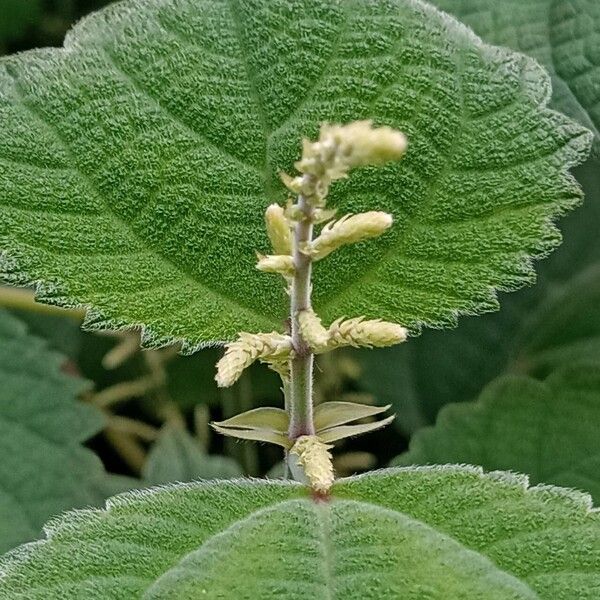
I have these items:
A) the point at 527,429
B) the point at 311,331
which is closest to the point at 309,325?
the point at 311,331

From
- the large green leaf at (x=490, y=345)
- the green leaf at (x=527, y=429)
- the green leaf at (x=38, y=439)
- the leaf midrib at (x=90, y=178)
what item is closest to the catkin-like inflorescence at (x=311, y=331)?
the leaf midrib at (x=90, y=178)

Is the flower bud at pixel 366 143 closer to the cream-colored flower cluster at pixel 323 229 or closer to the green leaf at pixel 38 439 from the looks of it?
the cream-colored flower cluster at pixel 323 229

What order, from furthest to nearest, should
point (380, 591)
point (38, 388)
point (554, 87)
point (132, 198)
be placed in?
point (38, 388) → point (554, 87) → point (132, 198) → point (380, 591)

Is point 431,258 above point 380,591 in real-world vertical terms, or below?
above

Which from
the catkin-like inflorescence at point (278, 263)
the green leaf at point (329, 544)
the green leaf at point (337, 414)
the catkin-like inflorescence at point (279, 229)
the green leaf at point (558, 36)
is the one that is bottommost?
the green leaf at point (329, 544)

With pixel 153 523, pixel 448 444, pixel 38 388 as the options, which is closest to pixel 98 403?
pixel 38 388

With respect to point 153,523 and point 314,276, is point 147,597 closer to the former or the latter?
point 153,523

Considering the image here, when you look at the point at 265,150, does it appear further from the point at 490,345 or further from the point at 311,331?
the point at 490,345
